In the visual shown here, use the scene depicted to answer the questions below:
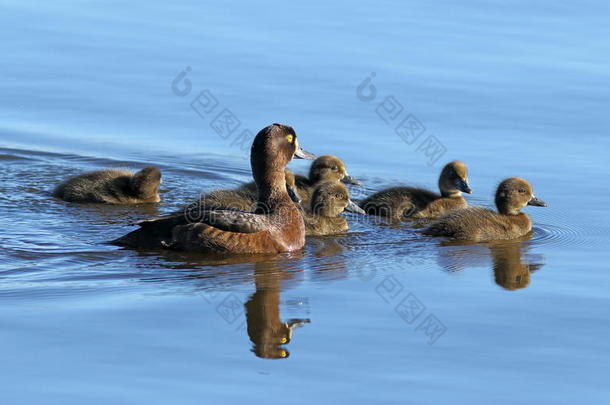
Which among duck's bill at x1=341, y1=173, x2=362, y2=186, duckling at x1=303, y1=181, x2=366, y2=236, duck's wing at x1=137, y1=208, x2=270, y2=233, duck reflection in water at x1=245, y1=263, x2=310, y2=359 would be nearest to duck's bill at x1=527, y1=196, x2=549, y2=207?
duckling at x1=303, y1=181, x2=366, y2=236

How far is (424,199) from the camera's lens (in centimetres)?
1032

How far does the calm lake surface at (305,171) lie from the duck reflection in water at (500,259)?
3 cm

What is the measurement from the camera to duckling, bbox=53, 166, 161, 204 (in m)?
10.5

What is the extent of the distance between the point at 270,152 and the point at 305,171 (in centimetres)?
304

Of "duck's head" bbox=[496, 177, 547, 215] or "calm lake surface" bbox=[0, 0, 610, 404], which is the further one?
"duck's head" bbox=[496, 177, 547, 215]

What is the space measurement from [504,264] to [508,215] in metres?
1.19

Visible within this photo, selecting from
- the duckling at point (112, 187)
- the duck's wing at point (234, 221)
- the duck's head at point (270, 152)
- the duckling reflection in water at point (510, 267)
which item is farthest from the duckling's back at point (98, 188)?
the duckling reflection in water at point (510, 267)

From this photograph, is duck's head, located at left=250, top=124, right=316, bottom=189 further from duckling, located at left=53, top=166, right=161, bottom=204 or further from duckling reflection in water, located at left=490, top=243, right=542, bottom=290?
duckling reflection in water, located at left=490, top=243, right=542, bottom=290

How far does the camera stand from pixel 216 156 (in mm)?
11820

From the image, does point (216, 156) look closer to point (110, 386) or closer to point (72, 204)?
point (72, 204)

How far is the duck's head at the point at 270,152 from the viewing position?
9164 mm

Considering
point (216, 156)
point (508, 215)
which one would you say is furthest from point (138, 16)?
point (508, 215)

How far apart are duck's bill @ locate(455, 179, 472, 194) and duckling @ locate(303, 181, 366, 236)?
910mm

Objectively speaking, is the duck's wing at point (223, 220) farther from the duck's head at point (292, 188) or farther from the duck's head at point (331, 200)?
the duck's head at point (292, 188)
